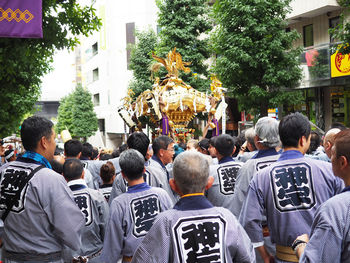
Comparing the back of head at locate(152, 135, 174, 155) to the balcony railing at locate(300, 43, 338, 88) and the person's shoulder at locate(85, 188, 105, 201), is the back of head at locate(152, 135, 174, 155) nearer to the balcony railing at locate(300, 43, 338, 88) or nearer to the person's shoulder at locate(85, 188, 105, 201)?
the person's shoulder at locate(85, 188, 105, 201)

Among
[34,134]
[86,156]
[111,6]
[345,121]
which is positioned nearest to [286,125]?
[34,134]

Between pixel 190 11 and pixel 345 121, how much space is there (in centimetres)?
926

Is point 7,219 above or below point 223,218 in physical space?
below

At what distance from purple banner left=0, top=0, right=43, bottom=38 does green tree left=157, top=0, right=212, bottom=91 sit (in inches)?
567

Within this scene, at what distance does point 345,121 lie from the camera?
15484mm

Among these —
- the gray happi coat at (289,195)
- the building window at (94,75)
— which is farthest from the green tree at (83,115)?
the gray happi coat at (289,195)

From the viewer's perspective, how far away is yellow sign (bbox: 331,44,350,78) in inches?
527

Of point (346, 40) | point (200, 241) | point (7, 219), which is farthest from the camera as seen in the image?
point (346, 40)

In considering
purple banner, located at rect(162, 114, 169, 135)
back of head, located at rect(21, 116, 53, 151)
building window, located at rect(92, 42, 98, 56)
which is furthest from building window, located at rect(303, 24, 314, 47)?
building window, located at rect(92, 42, 98, 56)

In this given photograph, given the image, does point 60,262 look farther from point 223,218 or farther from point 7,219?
point 223,218

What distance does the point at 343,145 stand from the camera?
214 cm

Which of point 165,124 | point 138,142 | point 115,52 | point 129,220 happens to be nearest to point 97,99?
point 115,52

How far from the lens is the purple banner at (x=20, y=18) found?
502 centimetres

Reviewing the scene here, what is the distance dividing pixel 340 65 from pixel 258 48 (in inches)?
121
